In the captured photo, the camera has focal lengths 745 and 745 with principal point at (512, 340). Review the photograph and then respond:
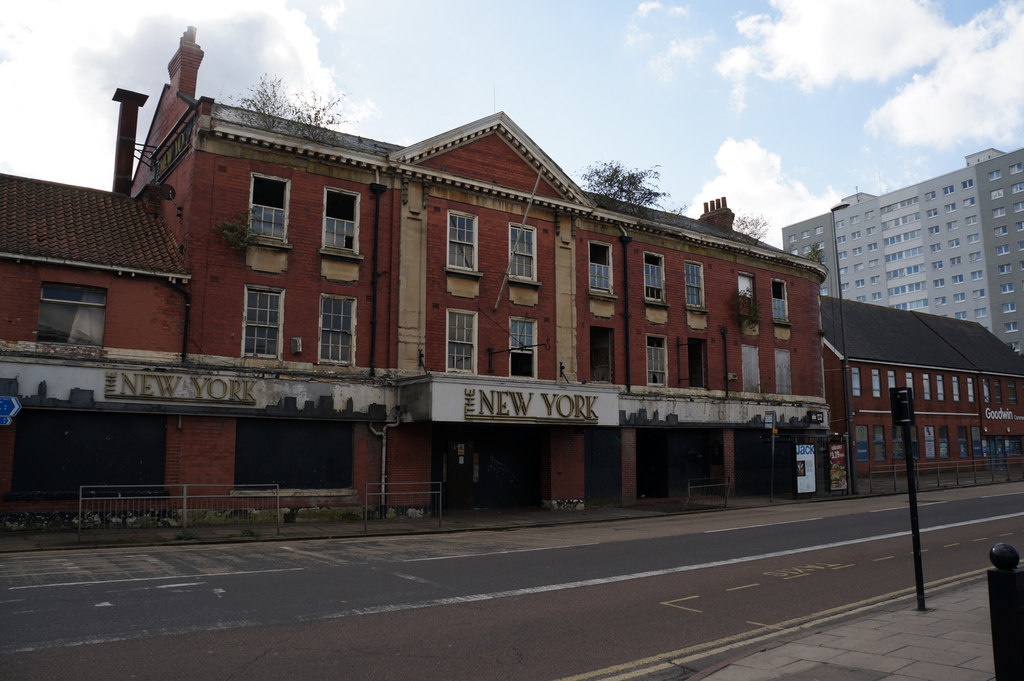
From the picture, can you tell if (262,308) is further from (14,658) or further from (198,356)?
(14,658)

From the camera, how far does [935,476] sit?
40.5 meters

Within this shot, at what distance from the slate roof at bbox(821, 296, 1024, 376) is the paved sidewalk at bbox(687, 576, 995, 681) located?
36955 millimetres

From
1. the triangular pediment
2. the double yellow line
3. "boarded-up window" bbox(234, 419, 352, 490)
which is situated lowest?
the double yellow line

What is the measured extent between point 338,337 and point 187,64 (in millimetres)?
10942

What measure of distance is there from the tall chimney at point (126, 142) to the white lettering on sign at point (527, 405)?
540 inches

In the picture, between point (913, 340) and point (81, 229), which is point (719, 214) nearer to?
point (913, 340)

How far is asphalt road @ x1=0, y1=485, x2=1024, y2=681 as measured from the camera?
7.04m

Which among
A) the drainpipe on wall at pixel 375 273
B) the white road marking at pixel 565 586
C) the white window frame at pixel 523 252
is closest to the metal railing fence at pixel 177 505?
the drainpipe on wall at pixel 375 273

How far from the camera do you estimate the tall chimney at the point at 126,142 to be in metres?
24.4

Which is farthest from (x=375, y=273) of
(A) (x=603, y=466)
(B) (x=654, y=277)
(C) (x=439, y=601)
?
(C) (x=439, y=601)

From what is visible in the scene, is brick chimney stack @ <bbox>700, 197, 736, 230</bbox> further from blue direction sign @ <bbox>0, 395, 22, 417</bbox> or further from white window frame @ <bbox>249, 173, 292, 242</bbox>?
blue direction sign @ <bbox>0, 395, 22, 417</bbox>

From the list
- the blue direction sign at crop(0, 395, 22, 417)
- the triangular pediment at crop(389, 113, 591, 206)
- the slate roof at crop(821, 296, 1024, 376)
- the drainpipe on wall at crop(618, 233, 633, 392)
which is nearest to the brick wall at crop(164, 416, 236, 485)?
→ the blue direction sign at crop(0, 395, 22, 417)

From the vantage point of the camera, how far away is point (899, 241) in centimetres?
10562

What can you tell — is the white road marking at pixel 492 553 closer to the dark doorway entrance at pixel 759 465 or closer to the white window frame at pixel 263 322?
the white window frame at pixel 263 322
